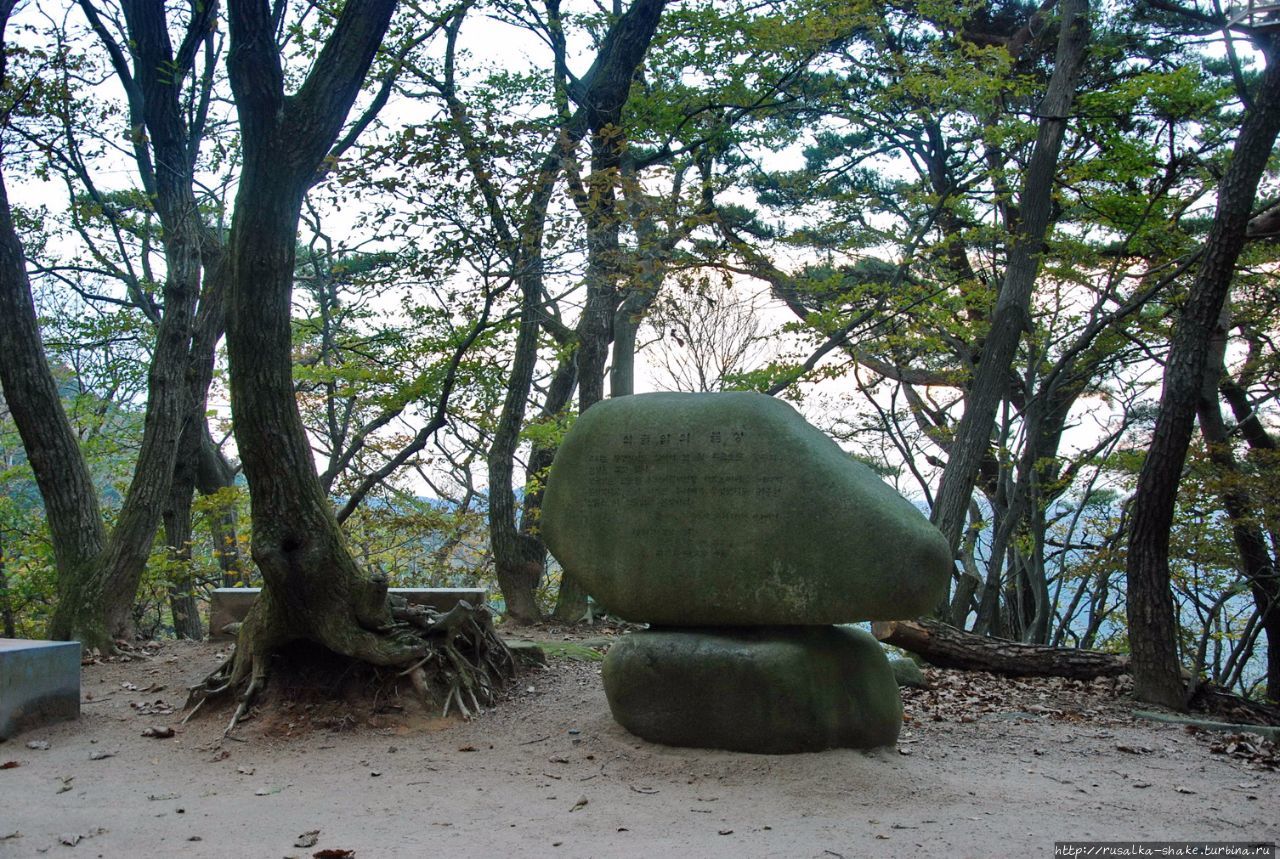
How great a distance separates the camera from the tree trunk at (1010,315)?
1073 centimetres

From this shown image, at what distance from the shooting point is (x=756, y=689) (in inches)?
218

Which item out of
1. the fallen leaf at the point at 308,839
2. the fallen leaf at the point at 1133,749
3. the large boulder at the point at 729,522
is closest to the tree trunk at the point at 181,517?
the large boulder at the point at 729,522

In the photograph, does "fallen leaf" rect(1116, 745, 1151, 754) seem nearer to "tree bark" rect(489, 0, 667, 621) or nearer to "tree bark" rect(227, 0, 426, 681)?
"tree bark" rect(227, 0, 426, 681)

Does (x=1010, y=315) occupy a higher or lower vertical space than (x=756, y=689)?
higher

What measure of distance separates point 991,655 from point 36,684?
7.73m

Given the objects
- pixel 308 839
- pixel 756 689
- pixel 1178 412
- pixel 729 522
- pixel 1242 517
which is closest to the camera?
pixel 308 839

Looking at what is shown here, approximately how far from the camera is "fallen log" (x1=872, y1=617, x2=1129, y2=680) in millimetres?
8633

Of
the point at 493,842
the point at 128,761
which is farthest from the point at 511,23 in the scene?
the point at 493,842

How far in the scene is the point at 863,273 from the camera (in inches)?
578

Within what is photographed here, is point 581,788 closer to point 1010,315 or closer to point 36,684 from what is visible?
point 36,684

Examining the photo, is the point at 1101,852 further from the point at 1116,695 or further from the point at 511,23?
the point at 511,23

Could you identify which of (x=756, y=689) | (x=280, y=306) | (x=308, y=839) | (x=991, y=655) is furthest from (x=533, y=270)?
(x=991, y=655)

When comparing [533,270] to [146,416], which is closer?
[533,270]

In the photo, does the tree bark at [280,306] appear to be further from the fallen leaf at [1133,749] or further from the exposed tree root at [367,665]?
the fallen leaf at [1133,749]
